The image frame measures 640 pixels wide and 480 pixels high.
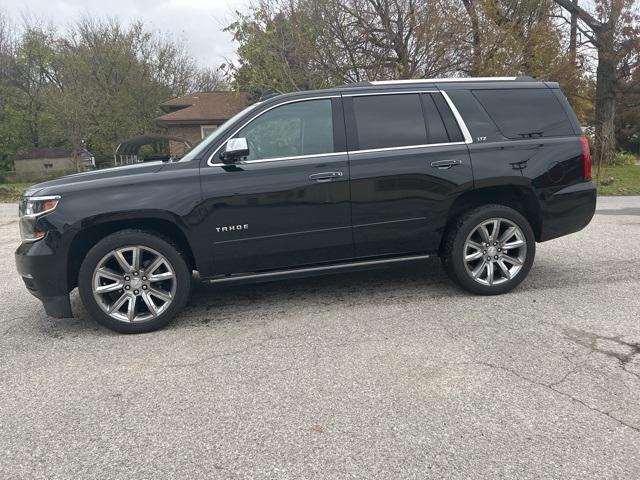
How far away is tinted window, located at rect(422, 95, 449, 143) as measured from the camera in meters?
4.59

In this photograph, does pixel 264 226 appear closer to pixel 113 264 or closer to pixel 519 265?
pixel 113 264

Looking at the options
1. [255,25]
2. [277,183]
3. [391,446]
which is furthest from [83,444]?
[255,25]

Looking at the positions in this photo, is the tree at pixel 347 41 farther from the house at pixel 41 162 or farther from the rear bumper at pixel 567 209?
the house at pixel 41 162

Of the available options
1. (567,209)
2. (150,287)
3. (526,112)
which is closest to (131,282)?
(150,287)

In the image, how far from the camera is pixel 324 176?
4.30 m

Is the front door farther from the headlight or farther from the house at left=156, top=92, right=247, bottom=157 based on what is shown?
the house at left=156, top=92, right=247, bottom=157

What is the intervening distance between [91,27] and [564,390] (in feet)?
128

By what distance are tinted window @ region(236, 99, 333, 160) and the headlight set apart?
1625 mm

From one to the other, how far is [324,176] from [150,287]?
70.0 inches

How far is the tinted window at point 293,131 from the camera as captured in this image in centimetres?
434

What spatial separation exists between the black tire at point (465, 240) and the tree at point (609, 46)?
20211 mm

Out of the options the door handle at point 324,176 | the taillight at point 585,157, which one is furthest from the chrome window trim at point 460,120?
the door handle at point 324,176

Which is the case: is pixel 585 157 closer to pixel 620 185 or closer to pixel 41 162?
pixel 620 185

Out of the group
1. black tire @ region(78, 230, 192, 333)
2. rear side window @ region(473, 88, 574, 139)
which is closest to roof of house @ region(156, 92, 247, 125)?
rear side window @ region(473, 88, 574, 139)
